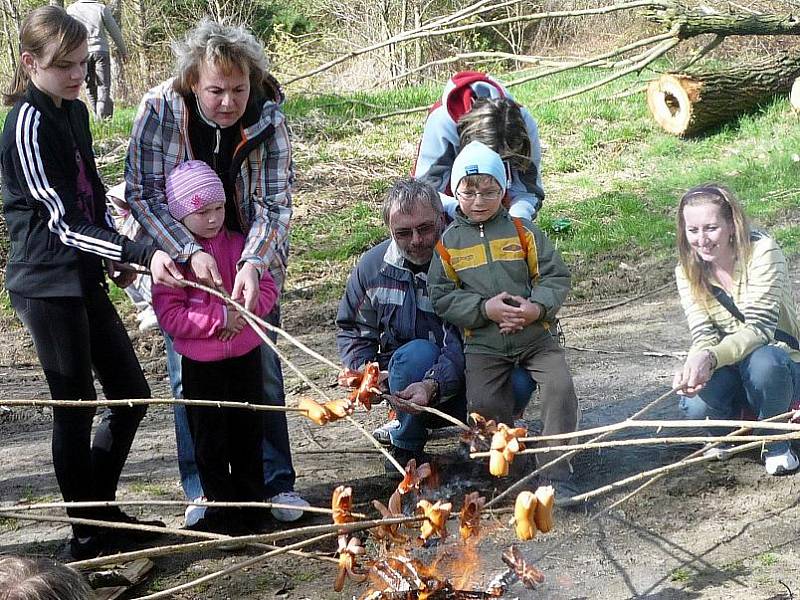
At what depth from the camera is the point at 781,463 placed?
404 cm

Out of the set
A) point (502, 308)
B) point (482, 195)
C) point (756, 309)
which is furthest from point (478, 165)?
point (756, 309)

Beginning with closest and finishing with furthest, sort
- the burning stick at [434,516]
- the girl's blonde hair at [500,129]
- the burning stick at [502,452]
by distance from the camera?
the burning stick at [502,452], the burning stick at [434,516], the girl's blonde hair at [500,129]

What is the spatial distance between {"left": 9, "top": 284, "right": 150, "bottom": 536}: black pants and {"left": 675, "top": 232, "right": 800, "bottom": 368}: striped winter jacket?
228cm

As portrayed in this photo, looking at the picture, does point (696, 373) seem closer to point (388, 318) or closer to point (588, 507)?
point (588, 507)

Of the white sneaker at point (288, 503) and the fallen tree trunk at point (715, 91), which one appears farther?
the fallen tree trunk at point (715, 91)

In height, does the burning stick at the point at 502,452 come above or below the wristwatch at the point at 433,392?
above

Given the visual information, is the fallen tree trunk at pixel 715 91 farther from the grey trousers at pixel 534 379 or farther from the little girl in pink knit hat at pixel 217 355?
the little girl in pink knit hat at pixel 217 355

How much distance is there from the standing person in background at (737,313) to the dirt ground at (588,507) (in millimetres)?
326

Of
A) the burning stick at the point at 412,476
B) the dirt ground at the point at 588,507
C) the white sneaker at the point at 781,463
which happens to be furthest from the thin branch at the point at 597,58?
the burning stick at the point at 412,476

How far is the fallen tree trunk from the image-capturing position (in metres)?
10.7

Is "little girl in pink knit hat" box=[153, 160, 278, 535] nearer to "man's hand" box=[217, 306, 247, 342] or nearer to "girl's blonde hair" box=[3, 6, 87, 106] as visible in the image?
"man's hand" box=[217, 306, 247, 342]

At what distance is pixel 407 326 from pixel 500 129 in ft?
3.20

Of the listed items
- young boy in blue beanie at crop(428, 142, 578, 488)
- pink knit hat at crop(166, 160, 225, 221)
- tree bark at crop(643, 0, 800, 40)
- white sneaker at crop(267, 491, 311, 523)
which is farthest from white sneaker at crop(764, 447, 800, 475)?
tree bark at crop(643, 0, 800, 40)

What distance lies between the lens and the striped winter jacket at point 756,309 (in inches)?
159
